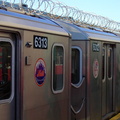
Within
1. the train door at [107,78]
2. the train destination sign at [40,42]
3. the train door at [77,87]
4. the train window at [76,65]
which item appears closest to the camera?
the train destination sign at [40,42]

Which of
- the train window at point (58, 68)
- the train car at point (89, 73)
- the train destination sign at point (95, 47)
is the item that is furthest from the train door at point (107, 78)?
the train window at point (58, 68)

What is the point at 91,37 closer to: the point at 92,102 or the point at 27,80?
the point at 92,102

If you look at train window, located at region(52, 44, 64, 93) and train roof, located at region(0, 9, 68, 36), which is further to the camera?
train window, located at region(52, 44, 64, 93)

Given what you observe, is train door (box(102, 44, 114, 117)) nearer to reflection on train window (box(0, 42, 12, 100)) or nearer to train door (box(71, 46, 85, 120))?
train door (box(71, 46, 85, 120))

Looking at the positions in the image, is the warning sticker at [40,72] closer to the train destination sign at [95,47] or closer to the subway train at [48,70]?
the subway train at [48,70]

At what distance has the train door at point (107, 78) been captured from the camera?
6914 mm

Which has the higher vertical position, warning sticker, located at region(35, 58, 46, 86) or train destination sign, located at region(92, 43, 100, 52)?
train destination sign, located at region(92, 43, 100, 52)

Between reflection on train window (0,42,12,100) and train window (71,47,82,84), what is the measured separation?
2644 millimetres

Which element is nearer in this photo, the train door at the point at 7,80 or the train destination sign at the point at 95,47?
the train door at the point at 7,80

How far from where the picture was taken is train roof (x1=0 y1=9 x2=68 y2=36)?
11.3ft

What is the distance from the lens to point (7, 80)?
3.51 metres

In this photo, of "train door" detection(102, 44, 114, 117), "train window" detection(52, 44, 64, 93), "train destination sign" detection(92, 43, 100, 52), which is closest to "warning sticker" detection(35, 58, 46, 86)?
"train window" detection(52, 44, 64, 93)

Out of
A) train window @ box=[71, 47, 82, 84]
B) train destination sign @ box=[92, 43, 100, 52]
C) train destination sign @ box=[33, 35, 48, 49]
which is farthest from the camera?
train destination sign @ box=[92, 43, 100, 52]

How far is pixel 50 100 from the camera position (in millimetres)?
Answer: 4340
